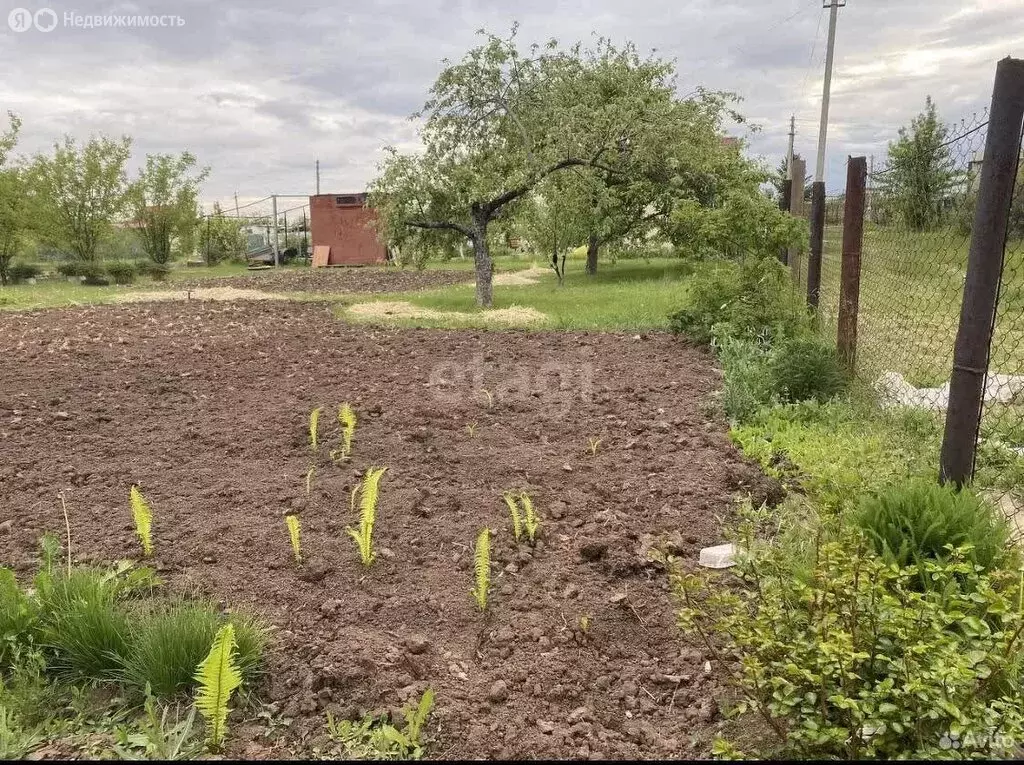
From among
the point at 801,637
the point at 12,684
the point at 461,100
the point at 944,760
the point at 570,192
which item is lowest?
the point at 12,684

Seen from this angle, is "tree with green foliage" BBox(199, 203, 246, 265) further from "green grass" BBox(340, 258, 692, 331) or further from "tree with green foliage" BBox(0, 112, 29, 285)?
"green grass" BBox(340, 258, 692, 331)

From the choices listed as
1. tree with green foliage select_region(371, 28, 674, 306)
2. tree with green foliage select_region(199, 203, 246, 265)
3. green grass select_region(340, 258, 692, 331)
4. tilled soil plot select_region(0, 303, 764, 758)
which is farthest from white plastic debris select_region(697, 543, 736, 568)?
tree with green foliage select_region(199, 203, 246, 265)

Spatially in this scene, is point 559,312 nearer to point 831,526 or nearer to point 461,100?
point 461,100

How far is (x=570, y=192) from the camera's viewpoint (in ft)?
47.5

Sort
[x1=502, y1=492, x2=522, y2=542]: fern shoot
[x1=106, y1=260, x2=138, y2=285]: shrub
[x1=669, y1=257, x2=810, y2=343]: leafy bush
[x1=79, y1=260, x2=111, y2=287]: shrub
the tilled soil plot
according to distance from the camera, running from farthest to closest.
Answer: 1. [x1=106, y1=260, x2=138, y2=285]: shrub
2. [x1=79, y1=260, x2=111, y2=287]: shrub
3. [x1=669, y1=257, x2=810, y2=343]: leafy bush
4. [x1=502, y1=492, x2=522, y2=542]: fern shoot
5. the tilled soil plot

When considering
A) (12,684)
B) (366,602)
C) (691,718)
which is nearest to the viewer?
(691,718)

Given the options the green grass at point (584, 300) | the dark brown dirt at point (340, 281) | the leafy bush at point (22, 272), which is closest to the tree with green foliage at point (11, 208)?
the leafy bush at point (22, 272)

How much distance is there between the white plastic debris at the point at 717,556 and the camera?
114 inches

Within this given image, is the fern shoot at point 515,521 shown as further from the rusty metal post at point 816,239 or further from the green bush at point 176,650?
the rusty metal post at point 816,239

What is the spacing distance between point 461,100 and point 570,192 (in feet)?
9.40

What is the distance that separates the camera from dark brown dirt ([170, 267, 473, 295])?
17.8m

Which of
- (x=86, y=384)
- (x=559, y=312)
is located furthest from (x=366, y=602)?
(x=559, y=312)

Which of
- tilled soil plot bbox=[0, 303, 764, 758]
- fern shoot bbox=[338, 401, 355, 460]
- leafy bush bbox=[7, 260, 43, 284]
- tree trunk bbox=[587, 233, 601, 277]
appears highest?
tree trunk bbox=[587, 233, 601, 277]

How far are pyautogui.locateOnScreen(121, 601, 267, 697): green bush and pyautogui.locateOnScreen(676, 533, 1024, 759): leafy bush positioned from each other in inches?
53.9
